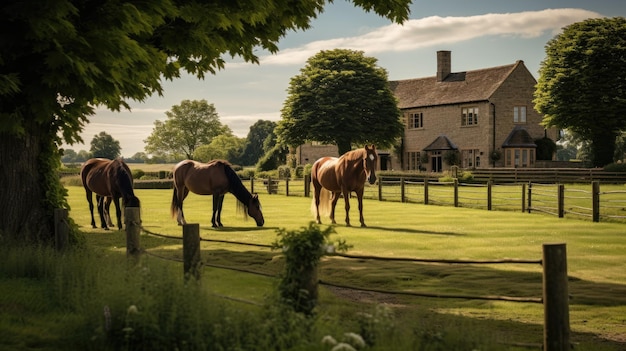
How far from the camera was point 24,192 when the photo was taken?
1312 cm

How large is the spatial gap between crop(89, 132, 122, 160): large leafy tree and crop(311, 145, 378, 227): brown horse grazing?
137m

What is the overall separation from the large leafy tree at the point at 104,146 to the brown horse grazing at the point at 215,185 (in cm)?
13640

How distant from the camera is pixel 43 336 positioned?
7543 millimetres

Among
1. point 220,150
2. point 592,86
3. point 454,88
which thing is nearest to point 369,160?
point 592,86

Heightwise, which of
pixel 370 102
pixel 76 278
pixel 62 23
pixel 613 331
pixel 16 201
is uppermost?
pixel 370 102

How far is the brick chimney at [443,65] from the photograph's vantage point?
223ft

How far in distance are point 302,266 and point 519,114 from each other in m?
59.5

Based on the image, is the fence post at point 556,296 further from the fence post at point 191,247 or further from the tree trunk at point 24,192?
the tree trunk at point 24,192

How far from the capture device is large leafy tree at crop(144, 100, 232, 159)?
121 m

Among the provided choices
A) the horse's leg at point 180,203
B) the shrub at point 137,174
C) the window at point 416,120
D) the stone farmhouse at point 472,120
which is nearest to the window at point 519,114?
the stone farmhouse at point 472,120

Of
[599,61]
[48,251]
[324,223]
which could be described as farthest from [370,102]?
[48,251]

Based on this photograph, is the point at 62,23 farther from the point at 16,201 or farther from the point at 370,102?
the point at 370,102

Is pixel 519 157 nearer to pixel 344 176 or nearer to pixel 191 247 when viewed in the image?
pixel 344 176

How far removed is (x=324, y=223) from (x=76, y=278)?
14356 mm
